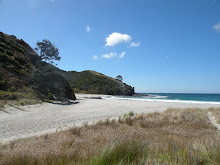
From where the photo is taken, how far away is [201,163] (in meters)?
2.11

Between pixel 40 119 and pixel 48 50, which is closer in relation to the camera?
pixel 40 119

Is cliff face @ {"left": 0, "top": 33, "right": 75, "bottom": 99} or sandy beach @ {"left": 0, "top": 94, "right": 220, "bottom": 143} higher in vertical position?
cliff face @ {"left": 0, "top": 33, "right": 75, "bottom": 99}

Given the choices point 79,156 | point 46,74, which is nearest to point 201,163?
point 79,156

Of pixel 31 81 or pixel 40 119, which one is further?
pixel 31 81

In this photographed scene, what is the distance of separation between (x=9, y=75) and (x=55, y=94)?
656 centimetres

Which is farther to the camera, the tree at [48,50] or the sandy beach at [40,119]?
the tree at [48,50]

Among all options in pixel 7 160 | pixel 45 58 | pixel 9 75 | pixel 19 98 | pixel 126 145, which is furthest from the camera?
pixel 45 58

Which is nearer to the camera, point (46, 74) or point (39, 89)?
point (39, 89)

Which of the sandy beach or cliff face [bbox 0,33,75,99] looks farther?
cliff face [bbox 0,33,75,99]

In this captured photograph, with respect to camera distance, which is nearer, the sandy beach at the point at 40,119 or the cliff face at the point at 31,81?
the sandy beach at the point at 40,119

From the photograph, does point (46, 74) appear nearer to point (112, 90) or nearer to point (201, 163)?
point (201, 163)

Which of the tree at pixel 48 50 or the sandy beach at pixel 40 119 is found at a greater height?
the tree at pixel 48 50

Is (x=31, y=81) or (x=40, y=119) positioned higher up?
(x=31, y=81)

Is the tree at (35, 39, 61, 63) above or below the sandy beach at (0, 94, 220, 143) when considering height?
above
